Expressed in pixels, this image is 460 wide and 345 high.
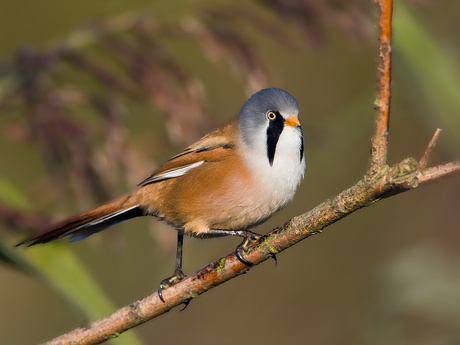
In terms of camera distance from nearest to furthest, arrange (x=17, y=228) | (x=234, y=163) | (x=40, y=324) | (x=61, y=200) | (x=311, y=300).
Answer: (x=17, y=228)
(x=234, y=163)
(x=61, y=200)
(x=311, y=300)
(x=40, y=324)

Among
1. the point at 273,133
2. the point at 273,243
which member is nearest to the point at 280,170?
the point at 273,133

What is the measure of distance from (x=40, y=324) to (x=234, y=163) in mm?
3393

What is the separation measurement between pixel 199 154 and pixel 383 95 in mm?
1433

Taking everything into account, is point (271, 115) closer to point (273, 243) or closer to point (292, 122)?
point (292, 122)

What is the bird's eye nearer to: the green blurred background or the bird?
the bird

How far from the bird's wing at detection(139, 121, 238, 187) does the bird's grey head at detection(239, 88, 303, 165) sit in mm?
100

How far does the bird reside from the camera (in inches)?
92.9

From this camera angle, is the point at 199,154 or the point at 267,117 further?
the point at 199,154

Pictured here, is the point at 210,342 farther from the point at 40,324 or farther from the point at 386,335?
the point at 386,335

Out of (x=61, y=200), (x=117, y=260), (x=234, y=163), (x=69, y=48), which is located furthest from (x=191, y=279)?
(x=117, y=260)

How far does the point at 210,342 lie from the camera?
4621 mm

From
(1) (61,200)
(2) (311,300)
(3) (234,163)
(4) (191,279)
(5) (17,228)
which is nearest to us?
(4) (191,279)

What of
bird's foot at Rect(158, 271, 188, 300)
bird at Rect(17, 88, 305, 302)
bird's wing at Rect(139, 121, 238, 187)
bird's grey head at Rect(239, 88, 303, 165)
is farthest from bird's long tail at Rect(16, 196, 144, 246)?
bird's grey head at Rect(239, 88, 303, 165)

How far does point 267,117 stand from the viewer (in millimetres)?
2518
